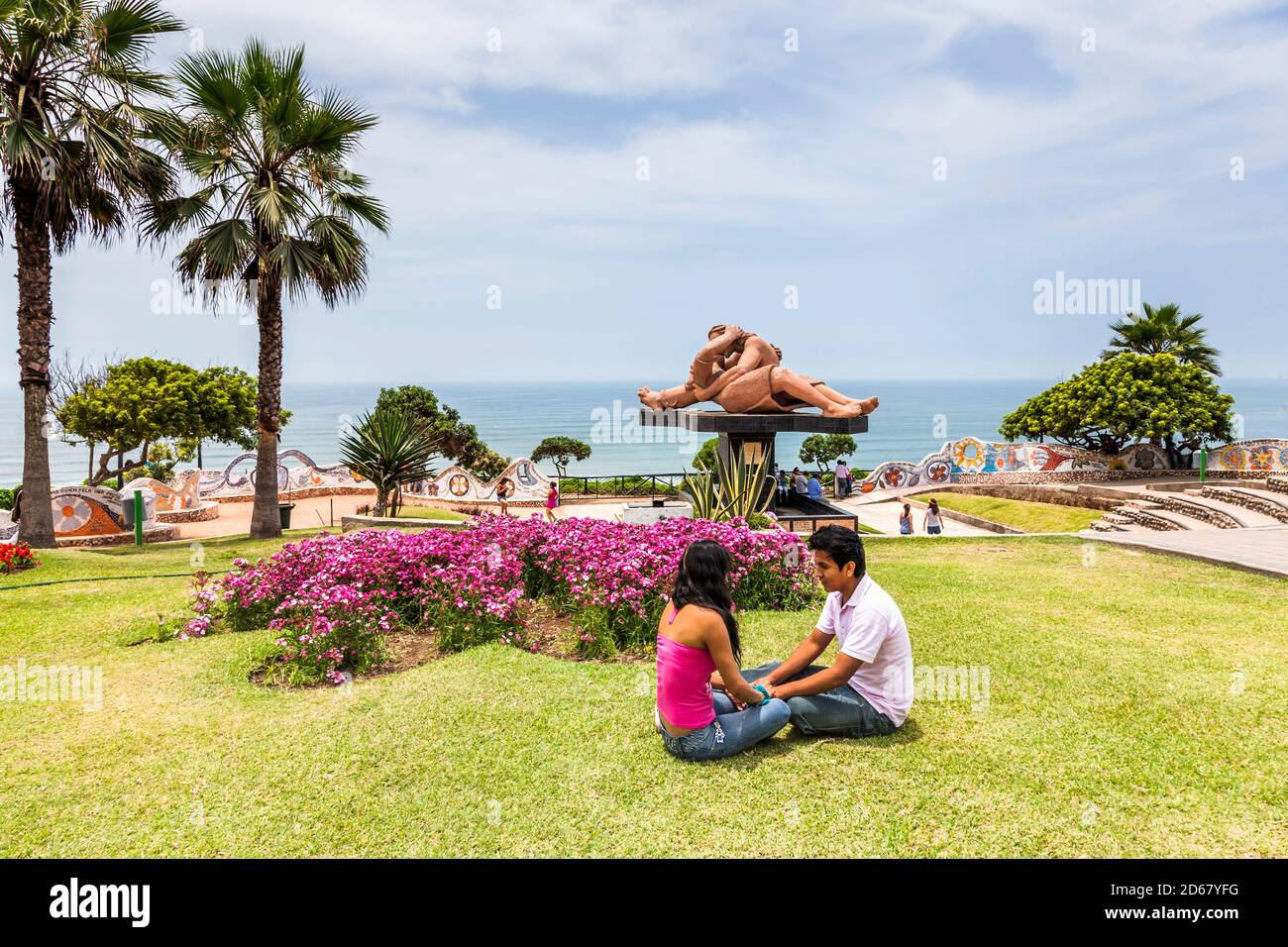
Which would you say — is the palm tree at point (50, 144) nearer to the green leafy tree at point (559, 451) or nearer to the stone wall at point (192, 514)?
the stone wall at point (192, 514)

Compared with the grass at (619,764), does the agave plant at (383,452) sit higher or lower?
higher

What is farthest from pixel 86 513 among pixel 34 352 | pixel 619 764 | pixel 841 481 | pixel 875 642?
pixel 841 481

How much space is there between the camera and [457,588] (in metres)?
6.92

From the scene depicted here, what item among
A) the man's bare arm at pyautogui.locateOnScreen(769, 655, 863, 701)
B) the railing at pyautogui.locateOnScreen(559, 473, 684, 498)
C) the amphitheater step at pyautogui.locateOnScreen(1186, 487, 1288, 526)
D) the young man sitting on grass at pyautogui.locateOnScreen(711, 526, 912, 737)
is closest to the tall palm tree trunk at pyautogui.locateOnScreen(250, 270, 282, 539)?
the railing at pyautogui.locateOnScreen(559, 473, 684, 498)

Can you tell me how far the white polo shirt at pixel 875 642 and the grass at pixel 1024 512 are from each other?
1716 centimetres

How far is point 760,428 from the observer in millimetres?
15312

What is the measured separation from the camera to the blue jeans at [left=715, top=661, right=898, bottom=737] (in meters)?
4.39

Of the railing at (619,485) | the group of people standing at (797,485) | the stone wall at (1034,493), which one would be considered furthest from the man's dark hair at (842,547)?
the railing at (619,485)

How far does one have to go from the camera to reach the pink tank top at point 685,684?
3.96 metres

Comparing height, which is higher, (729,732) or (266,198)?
(266,198)

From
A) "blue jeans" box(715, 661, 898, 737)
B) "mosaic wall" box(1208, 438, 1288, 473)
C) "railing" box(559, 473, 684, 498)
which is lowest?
"blue jeans" box(715, 661, 898, 737)

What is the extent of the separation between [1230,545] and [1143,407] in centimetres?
1488

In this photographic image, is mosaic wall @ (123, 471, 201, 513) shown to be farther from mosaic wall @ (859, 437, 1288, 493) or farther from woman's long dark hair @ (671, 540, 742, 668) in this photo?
mosaic wall @ (859, 437, 1288, 493)

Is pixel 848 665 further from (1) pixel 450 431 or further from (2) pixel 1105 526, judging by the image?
(1) pixel 450 431
